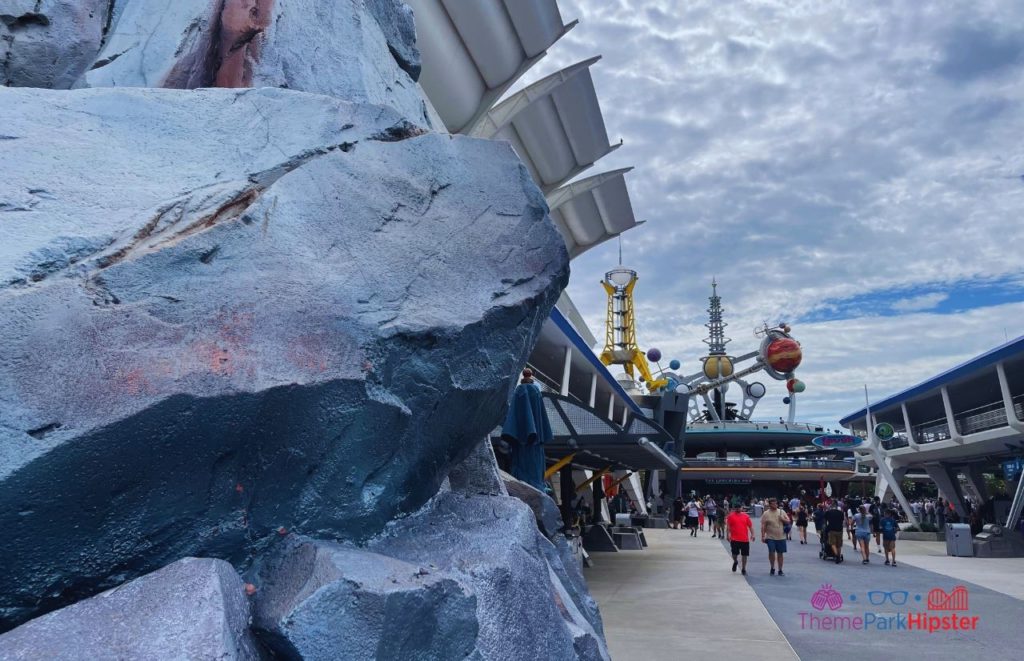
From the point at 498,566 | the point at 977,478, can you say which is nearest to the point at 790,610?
the point at 498,566

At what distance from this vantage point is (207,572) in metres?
1.87

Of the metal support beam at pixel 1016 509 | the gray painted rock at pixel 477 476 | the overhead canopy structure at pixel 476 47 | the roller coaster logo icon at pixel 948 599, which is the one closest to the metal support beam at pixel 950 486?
the metal support beam at pixel 1016 509

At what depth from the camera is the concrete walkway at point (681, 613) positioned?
249 inches

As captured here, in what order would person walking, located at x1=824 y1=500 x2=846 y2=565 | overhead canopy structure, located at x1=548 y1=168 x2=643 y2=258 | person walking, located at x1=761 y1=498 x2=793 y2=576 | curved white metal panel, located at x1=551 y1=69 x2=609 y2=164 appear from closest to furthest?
person walking, located at x1=761 y1=498 x2=793 y2=576, person walking, located at x1=824 y1=500 x2=846 y2=565, curved white metal panel, located at x1=551 y1=69 x2=609 y2=164, overhead canopy structure, located at x1=548 y1=168 x2=643 y2=258

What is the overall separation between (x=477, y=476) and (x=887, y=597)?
8106mm

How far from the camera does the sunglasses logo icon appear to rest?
9.10 metres

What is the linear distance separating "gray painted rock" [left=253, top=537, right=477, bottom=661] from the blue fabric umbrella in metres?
3.70

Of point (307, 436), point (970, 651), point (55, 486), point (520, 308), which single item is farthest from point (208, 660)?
point (970, 651)

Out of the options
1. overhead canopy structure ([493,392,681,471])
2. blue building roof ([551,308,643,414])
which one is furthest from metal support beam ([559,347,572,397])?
overhead canopy structure ([493,392,681,471])

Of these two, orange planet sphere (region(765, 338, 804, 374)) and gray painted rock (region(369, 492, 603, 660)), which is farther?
orange planet sphere (region(765, 338, 804, 374))

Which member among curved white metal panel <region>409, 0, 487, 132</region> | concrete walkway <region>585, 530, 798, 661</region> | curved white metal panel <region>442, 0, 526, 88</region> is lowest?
concrete walkway <region>585, 530, 798, 661</region>

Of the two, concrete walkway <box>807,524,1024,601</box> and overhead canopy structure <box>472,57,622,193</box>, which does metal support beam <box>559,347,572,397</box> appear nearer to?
overhead canopy structure <box>472,57,622,193</box>

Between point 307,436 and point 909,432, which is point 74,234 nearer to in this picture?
point 307,436

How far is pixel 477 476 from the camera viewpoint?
381cm
